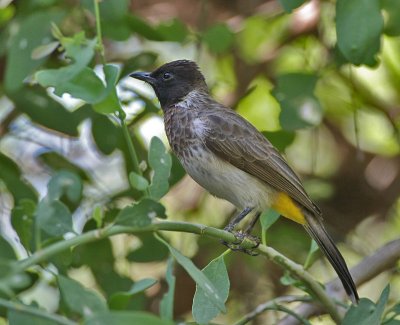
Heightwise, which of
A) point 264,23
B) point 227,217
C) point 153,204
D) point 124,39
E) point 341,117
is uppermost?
point 153,204

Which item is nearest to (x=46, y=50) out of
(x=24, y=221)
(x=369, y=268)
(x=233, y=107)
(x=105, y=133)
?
(x=24, y=221)

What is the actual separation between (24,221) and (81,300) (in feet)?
2.20

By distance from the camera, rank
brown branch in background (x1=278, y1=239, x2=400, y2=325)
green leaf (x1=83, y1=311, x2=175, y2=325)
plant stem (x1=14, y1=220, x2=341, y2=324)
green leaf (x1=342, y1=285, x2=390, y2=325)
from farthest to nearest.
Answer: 1. brown branch in background (x1=278, y1=239, x2=400, y2=325)
2. green leaf (x1=342, y1=285, x2=390, y2=325)
3. plant stem (x1=14, y1=220, x2=341, y2=324)
4. green leaf (x1=83, y1=311, x2=175, y2=325)

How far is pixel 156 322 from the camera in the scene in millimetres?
1644

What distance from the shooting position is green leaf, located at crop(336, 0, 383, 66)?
9.23ft

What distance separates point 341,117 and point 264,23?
0.64 metres

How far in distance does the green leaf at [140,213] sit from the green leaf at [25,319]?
0.26 metres

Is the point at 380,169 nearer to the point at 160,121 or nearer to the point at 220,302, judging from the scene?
the point at 160,121

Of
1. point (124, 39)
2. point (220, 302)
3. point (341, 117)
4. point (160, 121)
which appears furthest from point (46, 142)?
point (220, 302)

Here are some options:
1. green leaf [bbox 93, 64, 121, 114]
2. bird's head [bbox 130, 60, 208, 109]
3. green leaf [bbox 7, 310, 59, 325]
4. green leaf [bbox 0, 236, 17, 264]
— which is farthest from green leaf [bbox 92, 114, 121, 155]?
green leaf [bbox 7, 310, 59, 325]

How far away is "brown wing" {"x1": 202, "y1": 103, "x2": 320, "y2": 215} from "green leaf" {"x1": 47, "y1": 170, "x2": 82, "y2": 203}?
1291 mm

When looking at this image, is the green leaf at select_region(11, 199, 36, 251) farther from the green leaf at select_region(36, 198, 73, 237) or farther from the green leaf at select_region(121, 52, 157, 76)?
the green leaf at select_region(121, 52, 157, 76)

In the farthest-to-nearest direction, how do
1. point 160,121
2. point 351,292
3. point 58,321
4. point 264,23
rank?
point 264,23, point 160,121, point 351,292, point 58,321

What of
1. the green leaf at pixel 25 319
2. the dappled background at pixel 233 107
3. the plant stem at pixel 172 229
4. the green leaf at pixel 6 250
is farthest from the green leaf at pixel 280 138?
the green leaf at pixel 25 319
